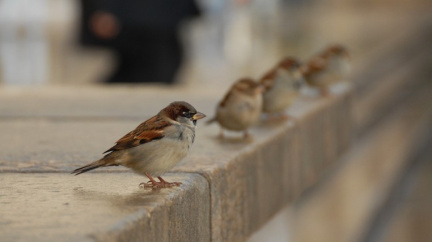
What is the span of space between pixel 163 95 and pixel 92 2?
348 cm

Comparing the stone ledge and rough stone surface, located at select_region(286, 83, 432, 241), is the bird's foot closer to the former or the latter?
the stone ledge

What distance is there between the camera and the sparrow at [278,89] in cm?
575

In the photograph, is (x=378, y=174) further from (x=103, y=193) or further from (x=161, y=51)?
(x=103, y=193)

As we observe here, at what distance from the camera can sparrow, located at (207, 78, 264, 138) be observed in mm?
5020

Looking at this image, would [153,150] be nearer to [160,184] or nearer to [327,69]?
[160,184]

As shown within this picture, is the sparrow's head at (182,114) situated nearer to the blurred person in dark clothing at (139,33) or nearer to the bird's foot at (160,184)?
the bird's foot at (160,184)

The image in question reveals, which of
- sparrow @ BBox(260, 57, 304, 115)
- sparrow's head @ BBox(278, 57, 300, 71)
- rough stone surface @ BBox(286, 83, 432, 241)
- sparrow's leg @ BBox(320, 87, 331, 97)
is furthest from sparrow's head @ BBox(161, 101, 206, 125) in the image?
sparrow's leg @ BBox(320, 87, 331, 97)

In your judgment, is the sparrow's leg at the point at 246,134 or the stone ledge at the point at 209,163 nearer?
the stone ledge at the point at 209,163

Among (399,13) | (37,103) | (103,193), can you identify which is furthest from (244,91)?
(399,13)

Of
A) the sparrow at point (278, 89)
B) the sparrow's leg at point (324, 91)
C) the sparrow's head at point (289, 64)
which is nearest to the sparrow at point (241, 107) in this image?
the sparrow at point (278, 89)

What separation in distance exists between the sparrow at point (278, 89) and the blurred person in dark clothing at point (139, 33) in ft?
15.9

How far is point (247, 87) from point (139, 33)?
5921 mm

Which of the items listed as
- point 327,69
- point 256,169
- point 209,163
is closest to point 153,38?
point 327,69

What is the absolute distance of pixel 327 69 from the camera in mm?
7176
